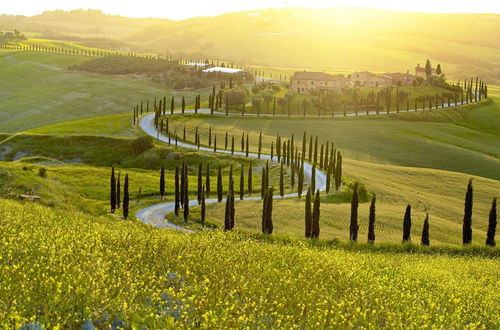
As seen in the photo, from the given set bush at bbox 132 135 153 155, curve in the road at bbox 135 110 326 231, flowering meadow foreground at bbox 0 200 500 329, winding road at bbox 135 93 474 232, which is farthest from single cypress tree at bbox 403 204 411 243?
bush at bbox 132 135 153 155

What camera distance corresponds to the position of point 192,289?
64.0ft

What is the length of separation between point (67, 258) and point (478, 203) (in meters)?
81.2

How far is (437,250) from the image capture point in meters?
56.9

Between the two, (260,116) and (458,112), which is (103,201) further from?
(458,112)

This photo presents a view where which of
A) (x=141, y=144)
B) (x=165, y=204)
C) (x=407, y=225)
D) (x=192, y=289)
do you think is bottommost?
(x=165, y=204)

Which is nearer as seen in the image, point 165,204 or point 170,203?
point 165,204

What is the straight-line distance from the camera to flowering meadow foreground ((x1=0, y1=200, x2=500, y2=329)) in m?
16.6

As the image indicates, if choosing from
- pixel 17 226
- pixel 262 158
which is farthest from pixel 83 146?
pixel 17 226

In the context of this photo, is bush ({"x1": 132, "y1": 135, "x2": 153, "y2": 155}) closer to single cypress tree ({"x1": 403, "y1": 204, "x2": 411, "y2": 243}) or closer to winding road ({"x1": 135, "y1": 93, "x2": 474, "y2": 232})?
winding road ({"x1": 135, "y1": 93, "x2": 474, "y2": 232})

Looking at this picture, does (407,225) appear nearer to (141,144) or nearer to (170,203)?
(170,203)

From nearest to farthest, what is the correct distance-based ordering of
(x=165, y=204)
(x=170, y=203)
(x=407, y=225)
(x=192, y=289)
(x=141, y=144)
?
(x=192, y=289)
(x=407, y=225)
(x=165, y=204)
(x=170, y=203)
(x=141, y=144)

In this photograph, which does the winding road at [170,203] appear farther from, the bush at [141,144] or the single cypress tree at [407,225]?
the single cypress tree at [407,225]

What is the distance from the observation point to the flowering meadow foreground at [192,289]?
16625 mm

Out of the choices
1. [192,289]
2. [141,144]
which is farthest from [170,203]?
[192,289]
